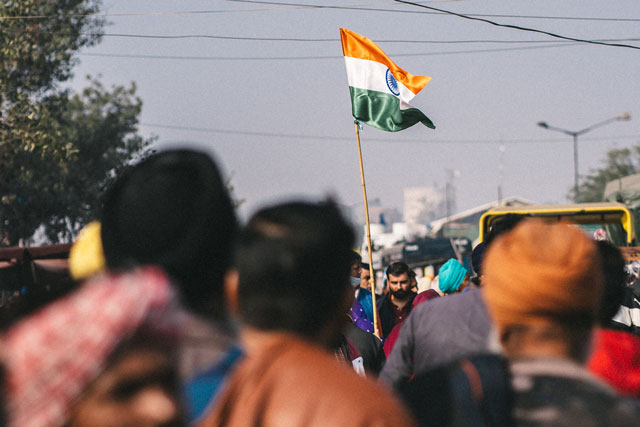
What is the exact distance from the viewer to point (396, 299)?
24.5 feet

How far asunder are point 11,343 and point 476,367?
1.04m

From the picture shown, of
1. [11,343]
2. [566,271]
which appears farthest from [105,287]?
[566,271]

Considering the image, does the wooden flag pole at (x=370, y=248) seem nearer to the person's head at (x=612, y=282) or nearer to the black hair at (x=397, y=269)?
the black hair at (x=397, y=269)

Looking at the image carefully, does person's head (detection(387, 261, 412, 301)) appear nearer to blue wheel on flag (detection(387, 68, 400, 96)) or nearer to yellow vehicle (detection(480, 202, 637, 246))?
blue wheel on flag (detection(387, 68, 400, 96))

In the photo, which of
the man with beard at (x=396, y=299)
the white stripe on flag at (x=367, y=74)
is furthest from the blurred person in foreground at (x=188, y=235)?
the white stripe on flag at (x=367, y=74)

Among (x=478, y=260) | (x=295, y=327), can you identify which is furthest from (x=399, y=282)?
(x=295, y=327)

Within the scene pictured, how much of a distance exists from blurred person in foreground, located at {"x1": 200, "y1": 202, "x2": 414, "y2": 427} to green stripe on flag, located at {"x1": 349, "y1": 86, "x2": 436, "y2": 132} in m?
7.62

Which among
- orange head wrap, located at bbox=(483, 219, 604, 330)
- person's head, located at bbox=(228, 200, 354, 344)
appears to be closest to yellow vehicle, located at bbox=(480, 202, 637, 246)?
orange head wrap, located at bbox=(483, 219, 604, 330)

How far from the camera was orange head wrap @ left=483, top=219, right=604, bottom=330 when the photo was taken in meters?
1.89

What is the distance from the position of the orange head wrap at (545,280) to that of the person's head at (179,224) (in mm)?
628

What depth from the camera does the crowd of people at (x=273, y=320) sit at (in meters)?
1.35

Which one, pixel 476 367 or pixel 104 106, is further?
pixel 104 106

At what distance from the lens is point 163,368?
4.49 ft

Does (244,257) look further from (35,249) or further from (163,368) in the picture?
(35,249)
